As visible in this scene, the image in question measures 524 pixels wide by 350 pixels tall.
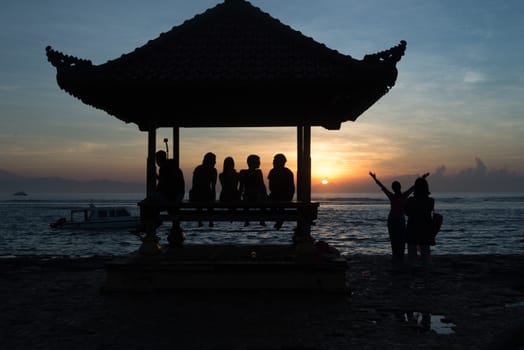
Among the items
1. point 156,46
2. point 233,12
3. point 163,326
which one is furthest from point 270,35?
point 163,326

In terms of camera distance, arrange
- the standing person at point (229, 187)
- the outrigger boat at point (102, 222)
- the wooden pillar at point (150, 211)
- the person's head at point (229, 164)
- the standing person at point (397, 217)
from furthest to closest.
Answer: the outrigger boat at point (102, 222) → the standing person at point (397, 217) → the person's head at point (229, 164) → the standing person at point (229, 187) → the wooden pillar at point (150, 211)

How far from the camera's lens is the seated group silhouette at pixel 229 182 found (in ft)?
Result: 37.2

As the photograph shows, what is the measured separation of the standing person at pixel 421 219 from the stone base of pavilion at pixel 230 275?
3241 millimetres

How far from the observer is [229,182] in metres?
11.4

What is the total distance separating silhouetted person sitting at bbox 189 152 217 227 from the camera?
11.3m

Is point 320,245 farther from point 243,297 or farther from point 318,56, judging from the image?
point 318,56

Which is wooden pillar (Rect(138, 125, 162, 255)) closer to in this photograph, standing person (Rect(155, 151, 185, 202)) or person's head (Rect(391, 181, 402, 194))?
standing person (Rect(155, 151, 185, 202))

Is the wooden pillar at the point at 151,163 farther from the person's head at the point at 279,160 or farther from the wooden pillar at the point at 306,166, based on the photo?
the wooden pillar at the point at 306,166

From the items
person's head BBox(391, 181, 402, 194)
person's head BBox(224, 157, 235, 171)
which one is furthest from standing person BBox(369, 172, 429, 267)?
person's head BBox(224, 157, 235, 171)

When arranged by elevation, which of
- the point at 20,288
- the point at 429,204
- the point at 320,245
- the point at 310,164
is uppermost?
the point at 310,164

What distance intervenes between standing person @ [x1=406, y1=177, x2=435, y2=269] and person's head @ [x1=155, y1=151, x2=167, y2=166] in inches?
231

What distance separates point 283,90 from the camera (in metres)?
10.1

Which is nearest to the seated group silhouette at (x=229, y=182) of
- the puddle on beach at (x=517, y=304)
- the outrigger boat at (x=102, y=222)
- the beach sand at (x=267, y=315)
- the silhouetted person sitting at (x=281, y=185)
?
the silhouetted person sitting at (x=281, y=185)

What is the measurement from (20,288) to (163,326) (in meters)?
5.24
